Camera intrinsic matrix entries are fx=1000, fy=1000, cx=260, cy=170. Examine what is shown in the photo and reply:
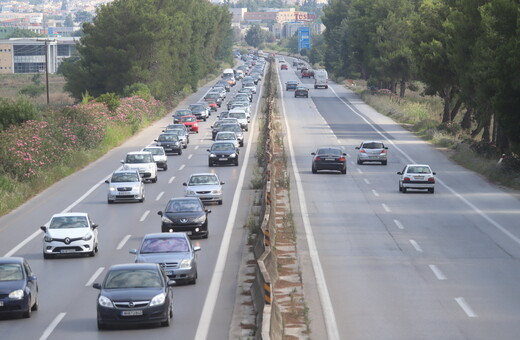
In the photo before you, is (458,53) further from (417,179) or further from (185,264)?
(185,264)

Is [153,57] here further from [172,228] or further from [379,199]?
[172,228]

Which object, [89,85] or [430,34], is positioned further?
[89,85]

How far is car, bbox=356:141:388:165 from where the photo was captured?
2192 inches

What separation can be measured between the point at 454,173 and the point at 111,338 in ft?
118

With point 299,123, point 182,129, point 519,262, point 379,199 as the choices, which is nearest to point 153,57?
point 299,123

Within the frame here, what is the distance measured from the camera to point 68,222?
2956 cm

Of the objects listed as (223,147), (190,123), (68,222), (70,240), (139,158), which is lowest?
(190,123)

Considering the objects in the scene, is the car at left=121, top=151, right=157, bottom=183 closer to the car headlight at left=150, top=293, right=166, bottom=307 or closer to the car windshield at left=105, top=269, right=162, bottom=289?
the car windshield at left=105, top=269, right=162, bottom=289

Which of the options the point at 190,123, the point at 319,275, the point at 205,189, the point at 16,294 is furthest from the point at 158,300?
the point at 190,123

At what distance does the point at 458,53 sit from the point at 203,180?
84.0 ft

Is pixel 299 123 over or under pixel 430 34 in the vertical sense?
under

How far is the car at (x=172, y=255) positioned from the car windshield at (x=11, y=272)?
3.52 meters

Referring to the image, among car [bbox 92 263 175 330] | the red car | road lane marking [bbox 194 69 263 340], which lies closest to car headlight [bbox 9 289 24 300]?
car [bbox 92 263 175 330]

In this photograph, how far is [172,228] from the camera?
31438 millimetres
